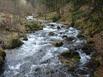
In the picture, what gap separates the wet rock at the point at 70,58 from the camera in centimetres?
1881

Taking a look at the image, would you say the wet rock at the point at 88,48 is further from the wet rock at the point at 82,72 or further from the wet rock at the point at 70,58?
the wet rock at the point at 82,72

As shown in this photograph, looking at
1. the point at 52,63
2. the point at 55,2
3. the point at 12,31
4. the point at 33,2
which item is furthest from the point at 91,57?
the point at 33,2

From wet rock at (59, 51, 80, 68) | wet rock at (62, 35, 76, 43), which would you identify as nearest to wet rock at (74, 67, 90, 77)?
wet rock at (59, 51, 80, 68)

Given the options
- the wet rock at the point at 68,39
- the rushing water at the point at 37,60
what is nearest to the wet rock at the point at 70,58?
the rushing water at the point at 37,60

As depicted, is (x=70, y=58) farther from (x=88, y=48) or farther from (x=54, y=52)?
(x=88, y=48)

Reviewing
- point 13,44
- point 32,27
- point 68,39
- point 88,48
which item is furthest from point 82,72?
point 32,27

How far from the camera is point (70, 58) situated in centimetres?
1992

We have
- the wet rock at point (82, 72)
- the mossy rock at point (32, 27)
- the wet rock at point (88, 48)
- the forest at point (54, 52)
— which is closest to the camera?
the wet rock at point (82, 72)

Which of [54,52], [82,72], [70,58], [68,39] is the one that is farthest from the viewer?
[68,39]

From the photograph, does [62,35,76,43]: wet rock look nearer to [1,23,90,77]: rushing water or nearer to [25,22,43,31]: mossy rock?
[1,23,90,77]: rushing water

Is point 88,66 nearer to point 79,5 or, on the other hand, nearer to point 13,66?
point 13,66

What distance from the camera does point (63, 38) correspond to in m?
28.8

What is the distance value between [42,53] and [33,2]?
8086cm

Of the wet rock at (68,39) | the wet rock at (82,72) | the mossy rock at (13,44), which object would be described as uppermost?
the wet rock at (82,72)
